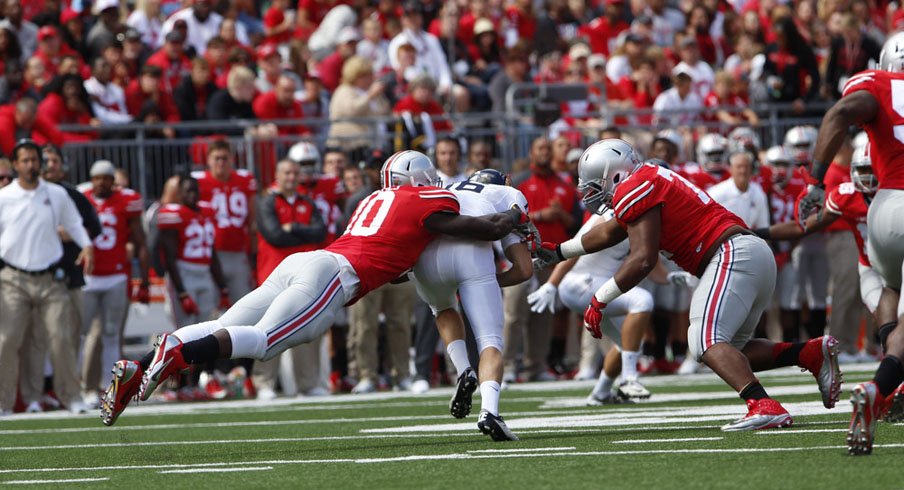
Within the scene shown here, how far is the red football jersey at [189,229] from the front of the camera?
1370 centimetres

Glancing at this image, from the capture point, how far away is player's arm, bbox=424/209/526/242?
25.4 feet

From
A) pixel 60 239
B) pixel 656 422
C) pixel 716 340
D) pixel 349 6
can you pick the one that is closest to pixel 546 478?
pixel 716 340

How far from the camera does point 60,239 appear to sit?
489 inches

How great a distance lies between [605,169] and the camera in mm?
7852

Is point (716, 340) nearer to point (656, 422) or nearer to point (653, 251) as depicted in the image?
point (653, 251)

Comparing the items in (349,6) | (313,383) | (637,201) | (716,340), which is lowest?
(313,383)

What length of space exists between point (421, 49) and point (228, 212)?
14.9 ft

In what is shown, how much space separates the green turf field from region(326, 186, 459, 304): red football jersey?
848mm

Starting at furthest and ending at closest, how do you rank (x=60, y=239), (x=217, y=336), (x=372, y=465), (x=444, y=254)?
1. (x=60, y=239)
2. (x=444, y=254)
3. (x=217, y=336)
4. (x=372, y=465)

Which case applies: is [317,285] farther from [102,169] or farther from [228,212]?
[228,212]

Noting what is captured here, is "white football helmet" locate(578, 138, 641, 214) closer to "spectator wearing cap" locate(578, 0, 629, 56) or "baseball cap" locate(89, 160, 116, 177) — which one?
"baseball cap" locate(89, 160, 116, 177)

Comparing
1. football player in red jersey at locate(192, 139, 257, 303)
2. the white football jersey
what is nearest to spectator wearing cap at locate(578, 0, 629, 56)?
football player in red jersey at locate(192, 139, 257, 303)

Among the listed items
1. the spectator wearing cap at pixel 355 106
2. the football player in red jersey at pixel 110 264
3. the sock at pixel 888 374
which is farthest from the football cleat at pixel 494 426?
the spectator wearing cap at pixel 355 106

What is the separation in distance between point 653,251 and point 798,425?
1078mm
